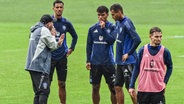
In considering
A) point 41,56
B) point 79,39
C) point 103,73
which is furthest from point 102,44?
point 79,39

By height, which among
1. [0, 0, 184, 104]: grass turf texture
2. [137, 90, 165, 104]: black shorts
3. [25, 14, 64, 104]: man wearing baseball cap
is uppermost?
[25, 14, 64, 104]: man wearing baseball cap

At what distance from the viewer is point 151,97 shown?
41.1 ft

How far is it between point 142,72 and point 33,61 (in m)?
2.66

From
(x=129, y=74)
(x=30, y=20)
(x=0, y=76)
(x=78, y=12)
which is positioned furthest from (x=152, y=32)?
(x=78, y=12)

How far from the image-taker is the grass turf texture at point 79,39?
709 inches

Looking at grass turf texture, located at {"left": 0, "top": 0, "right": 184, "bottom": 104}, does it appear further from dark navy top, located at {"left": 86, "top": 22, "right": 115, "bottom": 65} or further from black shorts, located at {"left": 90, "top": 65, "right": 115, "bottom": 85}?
dark navy top, located at {"left": 86, "top": 22, "right": 115, "bottom": 65}

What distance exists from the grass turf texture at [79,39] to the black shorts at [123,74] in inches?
82.5

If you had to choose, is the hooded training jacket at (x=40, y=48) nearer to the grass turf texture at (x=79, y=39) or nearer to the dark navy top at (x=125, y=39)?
the dark navy top at (x=125, y=39)

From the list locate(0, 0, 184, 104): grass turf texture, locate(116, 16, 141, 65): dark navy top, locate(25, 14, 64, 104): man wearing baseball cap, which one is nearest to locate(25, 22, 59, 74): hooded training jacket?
locate(25, 14, 64, 104): man wearing baseball cap

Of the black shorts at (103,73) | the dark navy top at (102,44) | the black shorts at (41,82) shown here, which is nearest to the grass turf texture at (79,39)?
the black shorts at (103,73)

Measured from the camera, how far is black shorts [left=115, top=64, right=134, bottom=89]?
571 inches

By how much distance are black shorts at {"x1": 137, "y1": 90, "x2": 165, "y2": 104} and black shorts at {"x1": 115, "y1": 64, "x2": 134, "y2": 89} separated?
6.09 feet

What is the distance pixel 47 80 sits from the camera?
14.1 metres

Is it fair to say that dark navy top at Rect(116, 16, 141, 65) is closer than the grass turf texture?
Yes
